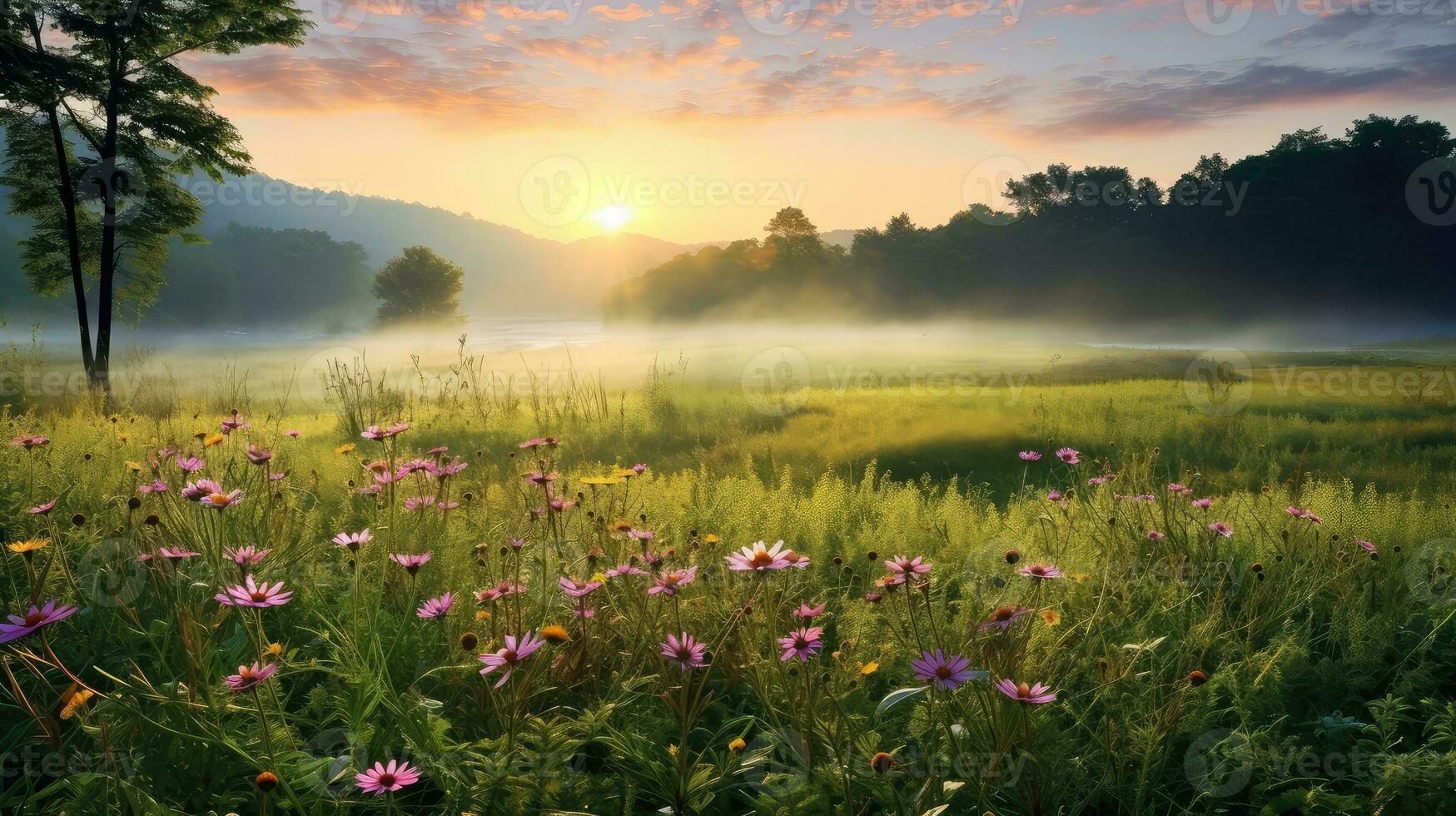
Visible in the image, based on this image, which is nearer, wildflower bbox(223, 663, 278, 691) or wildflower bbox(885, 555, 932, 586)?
wildflower bbox(223, 663, 278, 691)

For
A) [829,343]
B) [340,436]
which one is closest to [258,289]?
[829,343]

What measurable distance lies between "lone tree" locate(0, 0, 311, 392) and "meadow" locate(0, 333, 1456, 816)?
13.8 metres

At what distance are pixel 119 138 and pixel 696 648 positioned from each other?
20214 mm

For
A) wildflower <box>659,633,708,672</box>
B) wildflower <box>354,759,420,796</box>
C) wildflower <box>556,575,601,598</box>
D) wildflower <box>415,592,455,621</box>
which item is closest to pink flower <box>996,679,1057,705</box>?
wildflower <box>659,633,708,672</box>

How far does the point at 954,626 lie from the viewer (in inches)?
109

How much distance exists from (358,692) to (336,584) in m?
1.29

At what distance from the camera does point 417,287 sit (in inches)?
2510

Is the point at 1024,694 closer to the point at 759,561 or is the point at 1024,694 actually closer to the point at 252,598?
the point at 759,561

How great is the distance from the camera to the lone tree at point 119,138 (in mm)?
15633

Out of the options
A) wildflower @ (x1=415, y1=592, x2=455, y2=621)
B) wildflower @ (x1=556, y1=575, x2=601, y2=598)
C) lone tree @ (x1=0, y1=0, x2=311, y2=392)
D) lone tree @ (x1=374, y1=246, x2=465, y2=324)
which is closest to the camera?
wildflower @ (x1=556, y1=575, x2=601, y2=598)

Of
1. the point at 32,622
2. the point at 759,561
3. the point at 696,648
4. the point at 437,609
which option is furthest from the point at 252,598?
the point at 759,561

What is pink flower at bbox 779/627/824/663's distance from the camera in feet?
5.81

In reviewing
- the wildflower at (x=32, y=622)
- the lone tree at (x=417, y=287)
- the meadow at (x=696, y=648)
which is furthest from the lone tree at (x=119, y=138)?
the lone tree at (x=417, y=287)

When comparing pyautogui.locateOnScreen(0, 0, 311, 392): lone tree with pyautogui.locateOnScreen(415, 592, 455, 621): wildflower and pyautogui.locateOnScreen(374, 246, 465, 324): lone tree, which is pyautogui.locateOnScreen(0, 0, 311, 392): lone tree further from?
pyautogui.locateOnScreen(374, 246, 465, 324): lone tree
